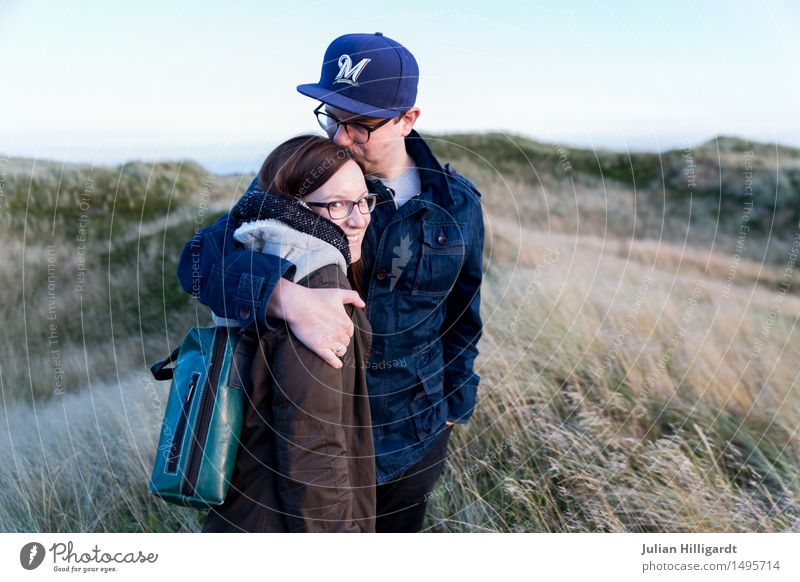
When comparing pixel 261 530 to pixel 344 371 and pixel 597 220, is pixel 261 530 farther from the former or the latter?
pixel 597 220

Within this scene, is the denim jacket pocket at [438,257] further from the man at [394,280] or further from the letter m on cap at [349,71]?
the letter m on cap at [349,71]

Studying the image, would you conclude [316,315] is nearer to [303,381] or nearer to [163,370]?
[303,381]

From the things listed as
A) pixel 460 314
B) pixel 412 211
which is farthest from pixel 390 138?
pixel 460 314

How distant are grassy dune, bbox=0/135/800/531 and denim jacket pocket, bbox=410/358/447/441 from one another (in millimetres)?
960

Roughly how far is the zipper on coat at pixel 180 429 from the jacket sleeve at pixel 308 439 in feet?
0.75

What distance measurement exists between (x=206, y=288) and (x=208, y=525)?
738 millimetres

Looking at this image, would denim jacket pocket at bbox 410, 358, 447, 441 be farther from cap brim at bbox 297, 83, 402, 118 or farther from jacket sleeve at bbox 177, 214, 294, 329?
cap brim at bbox 297, 83, 402, 118

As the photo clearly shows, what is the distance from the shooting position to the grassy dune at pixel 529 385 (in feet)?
12.3

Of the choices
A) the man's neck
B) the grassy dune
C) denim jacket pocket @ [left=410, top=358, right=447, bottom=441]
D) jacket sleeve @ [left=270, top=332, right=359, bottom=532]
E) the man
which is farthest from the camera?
the grassy dune

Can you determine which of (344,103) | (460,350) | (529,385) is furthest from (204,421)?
(529,385)

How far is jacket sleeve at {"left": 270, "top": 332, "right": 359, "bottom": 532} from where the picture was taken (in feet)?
6.93

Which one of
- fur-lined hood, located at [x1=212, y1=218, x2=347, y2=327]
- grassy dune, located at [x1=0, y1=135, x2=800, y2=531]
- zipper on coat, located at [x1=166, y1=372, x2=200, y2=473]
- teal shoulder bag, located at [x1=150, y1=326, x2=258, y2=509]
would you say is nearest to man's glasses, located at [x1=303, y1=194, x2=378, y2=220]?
fur-lined hood, located at [x1=212, y1=218, x2=347, y2=327]

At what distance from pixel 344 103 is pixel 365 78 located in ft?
0.37

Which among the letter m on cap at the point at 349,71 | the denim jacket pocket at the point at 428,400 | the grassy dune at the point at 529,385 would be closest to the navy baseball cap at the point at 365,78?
the letter m on cap at the point at 349,71
